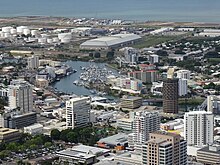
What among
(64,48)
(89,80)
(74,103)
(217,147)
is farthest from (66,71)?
(217,147)

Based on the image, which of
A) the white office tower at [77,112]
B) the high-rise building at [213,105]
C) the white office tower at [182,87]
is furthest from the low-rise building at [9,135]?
the white office tower at [182,87]

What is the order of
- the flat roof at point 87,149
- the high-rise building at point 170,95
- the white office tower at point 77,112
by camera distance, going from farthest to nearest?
1. the high-rise building at point 170,95
2. the white office tower at point 77,112
3. the flat roof at point 87,149

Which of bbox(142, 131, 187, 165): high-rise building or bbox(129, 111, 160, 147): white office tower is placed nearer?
bbox(142, 131, 187, 165): high-rise building

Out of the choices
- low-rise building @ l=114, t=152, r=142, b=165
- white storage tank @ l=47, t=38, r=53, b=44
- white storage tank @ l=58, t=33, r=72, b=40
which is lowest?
low-rise building @ l=114, t=152, r=142, b=165

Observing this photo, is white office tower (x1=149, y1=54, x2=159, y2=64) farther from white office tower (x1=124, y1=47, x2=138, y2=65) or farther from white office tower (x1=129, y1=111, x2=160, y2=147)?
white office tower (x1=129, y1=111, x2=160, y2=147)

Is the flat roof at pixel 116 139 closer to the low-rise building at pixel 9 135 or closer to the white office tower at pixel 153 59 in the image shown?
the low-rise building at pixel 9 135

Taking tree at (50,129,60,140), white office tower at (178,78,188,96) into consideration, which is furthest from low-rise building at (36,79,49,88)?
tree at (50,129,60,140)

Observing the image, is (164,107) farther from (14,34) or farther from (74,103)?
(14,34)
